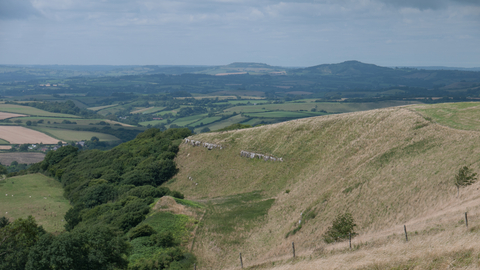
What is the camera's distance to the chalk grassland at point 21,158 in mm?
148850

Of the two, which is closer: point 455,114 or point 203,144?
point 455,114

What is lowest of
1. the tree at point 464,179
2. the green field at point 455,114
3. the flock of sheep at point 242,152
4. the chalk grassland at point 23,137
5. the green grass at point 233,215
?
the chalk grassland at point 23,137

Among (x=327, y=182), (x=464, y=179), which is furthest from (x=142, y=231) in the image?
(x=464, y=179)

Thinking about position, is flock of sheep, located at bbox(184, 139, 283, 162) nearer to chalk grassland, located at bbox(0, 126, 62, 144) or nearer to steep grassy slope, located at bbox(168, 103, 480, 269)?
steep grassy slope, located at bbox(168, 103, 480, 269)

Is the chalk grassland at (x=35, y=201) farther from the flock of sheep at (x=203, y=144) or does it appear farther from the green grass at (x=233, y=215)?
the flock of sheep at (x=203, y=144)

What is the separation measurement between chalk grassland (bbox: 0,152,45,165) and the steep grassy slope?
4220 inches

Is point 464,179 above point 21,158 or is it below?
above

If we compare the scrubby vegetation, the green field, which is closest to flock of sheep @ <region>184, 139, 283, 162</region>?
the scrubby vegetation

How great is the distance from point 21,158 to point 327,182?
152m

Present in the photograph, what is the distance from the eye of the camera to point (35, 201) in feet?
231

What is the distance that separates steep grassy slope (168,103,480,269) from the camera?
34406 mm

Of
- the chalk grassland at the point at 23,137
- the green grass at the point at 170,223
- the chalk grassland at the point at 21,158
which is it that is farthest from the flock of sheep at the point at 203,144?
the chalk grassland at the point at 23,137

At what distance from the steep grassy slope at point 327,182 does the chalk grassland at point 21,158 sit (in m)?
107

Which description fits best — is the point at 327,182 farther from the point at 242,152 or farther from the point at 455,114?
the point at 242,152
